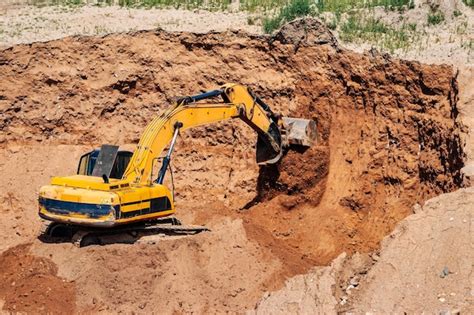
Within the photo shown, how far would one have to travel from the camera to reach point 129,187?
48.8 feet

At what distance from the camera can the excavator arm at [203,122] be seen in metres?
15.2

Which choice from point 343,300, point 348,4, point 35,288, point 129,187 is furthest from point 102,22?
point 343,300

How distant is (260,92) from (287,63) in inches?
35.5

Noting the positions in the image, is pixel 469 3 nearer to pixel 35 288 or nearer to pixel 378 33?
pixel 378 33

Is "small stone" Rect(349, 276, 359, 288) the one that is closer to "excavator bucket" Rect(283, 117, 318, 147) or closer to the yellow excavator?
the yellow excavator

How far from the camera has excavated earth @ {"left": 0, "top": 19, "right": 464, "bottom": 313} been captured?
14.5 m

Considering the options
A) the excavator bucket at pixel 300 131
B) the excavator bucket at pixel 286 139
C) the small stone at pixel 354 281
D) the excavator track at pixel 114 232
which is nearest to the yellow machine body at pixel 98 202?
the excavator track at pixel 114 232

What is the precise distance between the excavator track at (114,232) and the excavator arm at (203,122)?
900 mm

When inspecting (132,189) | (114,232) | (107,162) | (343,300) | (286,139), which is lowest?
(343,300)

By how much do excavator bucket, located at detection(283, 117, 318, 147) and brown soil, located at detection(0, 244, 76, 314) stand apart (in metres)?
5.96

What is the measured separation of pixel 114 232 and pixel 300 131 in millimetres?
4990

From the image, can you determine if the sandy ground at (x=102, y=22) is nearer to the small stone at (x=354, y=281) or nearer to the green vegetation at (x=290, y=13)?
the green vegetation at (x=290, y=13)

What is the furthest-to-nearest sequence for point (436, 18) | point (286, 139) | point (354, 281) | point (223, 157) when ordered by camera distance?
1. point (223, 157)
2. point (436, 18)
3. point (286, 139)
4. point (354, 281)

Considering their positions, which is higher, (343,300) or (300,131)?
(300,131)
